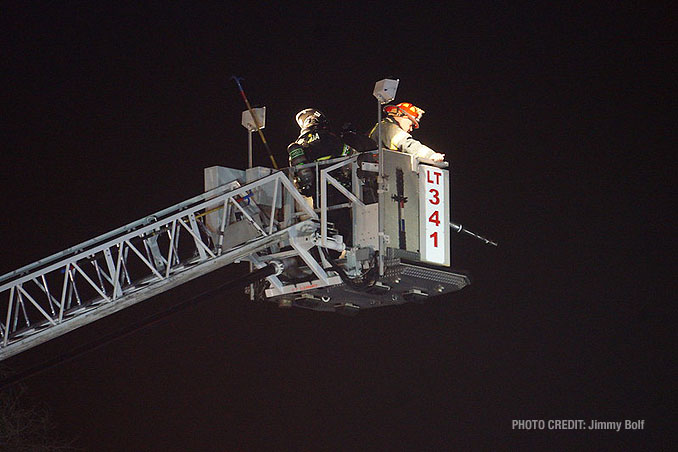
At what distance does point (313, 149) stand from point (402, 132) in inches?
43.0

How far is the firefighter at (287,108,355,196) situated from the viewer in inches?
420

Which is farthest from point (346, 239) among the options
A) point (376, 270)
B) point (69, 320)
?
point (69, 320)

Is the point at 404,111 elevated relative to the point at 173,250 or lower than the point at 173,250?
elevated

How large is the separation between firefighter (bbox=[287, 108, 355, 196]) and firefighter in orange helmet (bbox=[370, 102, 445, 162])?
44 centimetres

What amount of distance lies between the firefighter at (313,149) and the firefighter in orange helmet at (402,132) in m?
0.44

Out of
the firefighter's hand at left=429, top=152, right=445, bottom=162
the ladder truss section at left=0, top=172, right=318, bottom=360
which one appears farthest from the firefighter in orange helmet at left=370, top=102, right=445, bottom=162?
the ladder truss section at left=0, top=172, right=318, bottom=360

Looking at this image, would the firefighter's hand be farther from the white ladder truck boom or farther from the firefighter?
the firefighter

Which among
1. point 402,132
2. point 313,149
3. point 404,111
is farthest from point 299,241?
point 404,111

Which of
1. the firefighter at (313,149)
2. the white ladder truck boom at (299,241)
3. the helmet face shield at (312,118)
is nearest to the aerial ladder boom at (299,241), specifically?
the white ladder truck boom at (299,241)

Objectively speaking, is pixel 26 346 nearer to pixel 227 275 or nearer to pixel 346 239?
pixel 346 239

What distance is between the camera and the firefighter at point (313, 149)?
420 inches

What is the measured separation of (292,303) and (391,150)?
2311 mm

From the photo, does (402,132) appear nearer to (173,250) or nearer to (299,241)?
(299,241)

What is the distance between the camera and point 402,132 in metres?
10.5
